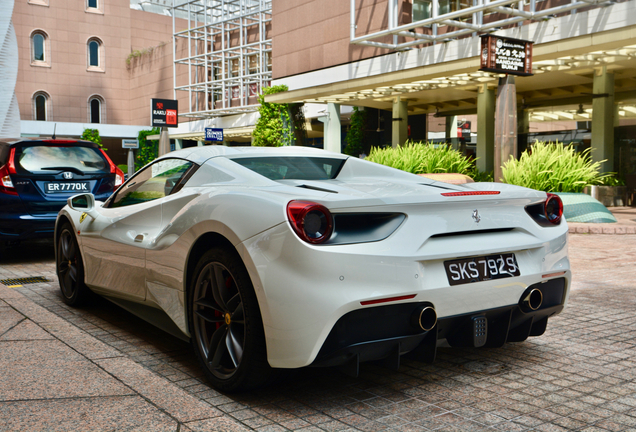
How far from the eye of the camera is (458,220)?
3057 mm

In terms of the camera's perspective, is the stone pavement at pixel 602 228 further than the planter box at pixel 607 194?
No

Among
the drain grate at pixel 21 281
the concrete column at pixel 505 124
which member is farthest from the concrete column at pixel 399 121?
the drain grate at pixel 21 281

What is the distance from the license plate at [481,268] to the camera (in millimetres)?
2973

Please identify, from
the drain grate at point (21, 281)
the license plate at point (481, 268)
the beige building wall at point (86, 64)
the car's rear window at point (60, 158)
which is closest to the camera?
the license plate at point (481, 268)

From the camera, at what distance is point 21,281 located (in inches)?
254

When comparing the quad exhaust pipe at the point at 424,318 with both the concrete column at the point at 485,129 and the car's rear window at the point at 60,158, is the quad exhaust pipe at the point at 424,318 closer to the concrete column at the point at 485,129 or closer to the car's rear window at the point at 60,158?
the car's rear window at the point at 60,158

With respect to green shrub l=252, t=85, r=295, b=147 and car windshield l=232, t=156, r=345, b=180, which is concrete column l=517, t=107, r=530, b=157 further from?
car windshield l=232, t=156, r=345, b=180

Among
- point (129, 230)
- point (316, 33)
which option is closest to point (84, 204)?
point (129, 230)

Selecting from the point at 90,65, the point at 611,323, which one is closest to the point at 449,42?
the point at 611,323

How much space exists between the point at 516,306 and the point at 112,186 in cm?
637

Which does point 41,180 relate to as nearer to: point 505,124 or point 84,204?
point 84,204

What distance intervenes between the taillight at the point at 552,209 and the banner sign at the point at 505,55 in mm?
11932

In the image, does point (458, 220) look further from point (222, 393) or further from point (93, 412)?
point (93, 412)

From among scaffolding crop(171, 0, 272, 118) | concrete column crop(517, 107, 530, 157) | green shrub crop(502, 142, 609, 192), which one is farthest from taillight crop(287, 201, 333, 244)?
scaffolding crop(171, 0, 272, 118)
